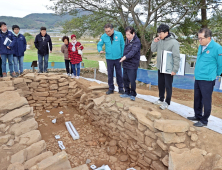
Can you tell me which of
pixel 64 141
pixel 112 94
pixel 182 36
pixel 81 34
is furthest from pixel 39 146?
pixel 182 36

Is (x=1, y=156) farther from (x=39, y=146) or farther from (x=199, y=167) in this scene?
(x=199, y=167)

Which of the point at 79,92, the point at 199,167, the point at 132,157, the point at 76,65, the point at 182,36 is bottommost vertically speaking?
the point at 132,157

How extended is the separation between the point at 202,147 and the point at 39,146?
2934 millimetres

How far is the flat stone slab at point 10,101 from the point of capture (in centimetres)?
424

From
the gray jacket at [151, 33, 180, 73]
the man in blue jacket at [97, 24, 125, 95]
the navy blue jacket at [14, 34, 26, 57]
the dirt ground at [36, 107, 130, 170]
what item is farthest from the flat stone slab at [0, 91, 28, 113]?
the gray jacket at [151, 33, 180, 73]

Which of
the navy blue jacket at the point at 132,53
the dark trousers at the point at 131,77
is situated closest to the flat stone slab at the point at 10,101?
the dark trousers at the point at 131,77

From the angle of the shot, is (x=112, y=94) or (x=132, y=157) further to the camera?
(x=112, y=94)

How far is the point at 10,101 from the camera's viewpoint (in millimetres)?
4496

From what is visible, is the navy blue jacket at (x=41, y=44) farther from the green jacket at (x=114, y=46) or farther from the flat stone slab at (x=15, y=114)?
the flat stone slab at (x=15, y=114)

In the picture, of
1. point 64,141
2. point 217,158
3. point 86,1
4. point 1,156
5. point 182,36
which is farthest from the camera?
point 182,36

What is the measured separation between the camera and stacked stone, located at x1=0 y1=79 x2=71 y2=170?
2.87 m

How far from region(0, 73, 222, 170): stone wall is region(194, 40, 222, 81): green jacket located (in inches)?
37.8

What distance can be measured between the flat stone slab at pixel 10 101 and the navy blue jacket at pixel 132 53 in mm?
2771

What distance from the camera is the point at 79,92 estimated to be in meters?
6.64
